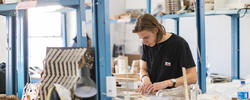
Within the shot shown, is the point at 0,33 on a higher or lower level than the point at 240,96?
higher

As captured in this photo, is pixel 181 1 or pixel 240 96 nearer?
pixel 240 96

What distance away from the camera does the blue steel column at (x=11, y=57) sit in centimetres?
229

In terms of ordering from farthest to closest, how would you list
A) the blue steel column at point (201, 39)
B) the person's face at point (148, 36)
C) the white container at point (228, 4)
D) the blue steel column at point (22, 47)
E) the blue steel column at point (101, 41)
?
the white container at point (228, 4) → the blue steel column at point (201, 39) → the person's face at point (148, 36) → the blue steel column at point (22, 47) → the blue steel column at point (101, 41)

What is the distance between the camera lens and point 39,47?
20.5 feet

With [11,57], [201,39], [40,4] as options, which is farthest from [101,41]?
[201,39]

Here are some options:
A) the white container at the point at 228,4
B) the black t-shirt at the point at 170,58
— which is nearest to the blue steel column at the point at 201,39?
the black t-shirt at the point at 170,58

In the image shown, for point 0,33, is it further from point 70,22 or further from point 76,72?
point 76,72

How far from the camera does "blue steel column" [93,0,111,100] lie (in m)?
1.46

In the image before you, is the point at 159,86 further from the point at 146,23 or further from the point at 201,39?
the point at 201,39

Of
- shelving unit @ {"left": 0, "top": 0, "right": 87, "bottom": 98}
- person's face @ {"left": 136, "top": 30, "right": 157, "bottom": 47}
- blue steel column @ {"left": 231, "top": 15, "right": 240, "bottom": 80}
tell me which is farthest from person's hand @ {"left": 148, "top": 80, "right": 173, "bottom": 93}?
blue steel column @ {"left": 231, "top": 15, "right": 240, "bottom": 80}

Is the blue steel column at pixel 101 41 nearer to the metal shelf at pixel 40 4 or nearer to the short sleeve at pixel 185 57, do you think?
the metal shelf at pixel 40 4

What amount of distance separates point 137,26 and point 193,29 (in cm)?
357

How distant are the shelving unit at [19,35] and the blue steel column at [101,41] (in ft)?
0.89

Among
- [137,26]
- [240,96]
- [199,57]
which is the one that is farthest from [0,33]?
[240,96]
